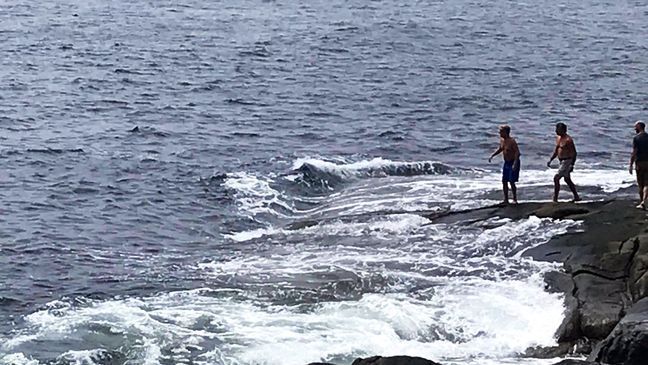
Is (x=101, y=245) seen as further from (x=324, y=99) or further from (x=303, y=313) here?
(x=324, y=99)

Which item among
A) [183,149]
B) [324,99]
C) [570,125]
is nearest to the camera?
[183,149]

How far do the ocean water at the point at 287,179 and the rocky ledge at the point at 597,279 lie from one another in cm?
41

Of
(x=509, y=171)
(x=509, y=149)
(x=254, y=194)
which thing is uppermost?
(x=509, y=149)

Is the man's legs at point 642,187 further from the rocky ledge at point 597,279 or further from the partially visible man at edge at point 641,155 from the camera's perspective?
the rocky ledge at point 597,279

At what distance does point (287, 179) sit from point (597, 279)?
37.9 ft

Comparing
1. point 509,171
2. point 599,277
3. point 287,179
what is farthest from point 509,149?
point 287,179

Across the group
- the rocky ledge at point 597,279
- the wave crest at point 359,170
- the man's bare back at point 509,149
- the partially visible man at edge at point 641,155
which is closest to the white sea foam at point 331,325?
the rocky ledge at point 597,279

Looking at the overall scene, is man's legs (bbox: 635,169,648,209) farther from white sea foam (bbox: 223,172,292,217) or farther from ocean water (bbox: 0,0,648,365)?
white sea foam (bbox: 223,172,292,217)

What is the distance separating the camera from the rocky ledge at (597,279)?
51.9ft

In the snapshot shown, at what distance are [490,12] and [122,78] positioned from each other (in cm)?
2550

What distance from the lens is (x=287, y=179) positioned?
97.6 ft

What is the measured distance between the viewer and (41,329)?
774 inches

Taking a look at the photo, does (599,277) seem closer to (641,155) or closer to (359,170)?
(641,155)

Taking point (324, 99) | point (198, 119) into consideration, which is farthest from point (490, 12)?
point (198, 119)
